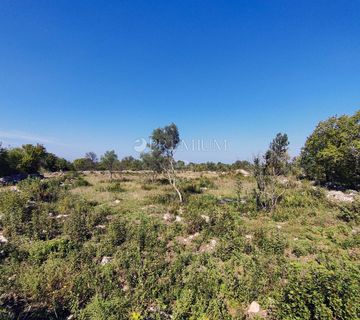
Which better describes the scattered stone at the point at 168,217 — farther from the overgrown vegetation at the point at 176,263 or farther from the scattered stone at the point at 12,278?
the scattered stone at the point at 12,278

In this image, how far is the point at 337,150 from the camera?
54.2 feet

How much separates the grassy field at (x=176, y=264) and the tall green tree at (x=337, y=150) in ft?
26.1

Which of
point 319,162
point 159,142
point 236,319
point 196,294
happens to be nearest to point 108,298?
point 196,294

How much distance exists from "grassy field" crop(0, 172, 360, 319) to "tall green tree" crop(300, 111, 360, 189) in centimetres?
795

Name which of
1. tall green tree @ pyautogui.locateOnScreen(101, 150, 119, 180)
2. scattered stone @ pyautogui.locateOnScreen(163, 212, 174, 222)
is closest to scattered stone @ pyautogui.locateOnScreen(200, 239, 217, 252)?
scattered stone @ pyautogui.locateOnScreen(163, 212, 174, 222)

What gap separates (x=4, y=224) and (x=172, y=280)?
788 centimetres

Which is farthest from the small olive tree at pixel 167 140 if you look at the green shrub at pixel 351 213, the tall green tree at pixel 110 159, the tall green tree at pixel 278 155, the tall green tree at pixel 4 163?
the tall green tree at pixel 4 163

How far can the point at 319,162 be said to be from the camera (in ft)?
62.4

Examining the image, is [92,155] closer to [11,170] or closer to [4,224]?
[11,170]

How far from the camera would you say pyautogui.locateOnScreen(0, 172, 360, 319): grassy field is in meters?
4.09

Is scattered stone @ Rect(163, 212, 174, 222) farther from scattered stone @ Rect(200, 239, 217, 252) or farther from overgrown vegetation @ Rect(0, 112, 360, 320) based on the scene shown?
scattered stone @ Rect(200, 239, 217, 252)

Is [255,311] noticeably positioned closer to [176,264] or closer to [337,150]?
[176,264]

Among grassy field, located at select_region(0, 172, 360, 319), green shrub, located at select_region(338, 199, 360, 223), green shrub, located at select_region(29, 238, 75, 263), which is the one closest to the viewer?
grassy field, located at select_region(0, 172, 360, 319)

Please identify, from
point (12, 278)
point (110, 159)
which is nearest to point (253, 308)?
point (12, 278)
